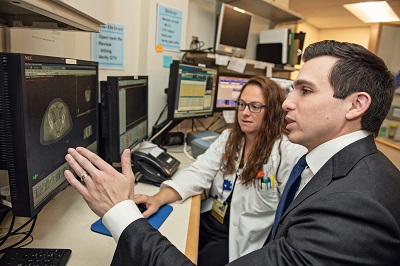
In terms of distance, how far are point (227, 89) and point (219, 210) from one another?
1.16m

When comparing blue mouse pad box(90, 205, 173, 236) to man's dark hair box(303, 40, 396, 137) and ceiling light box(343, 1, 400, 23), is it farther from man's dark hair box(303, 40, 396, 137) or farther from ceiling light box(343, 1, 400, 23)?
ceiling light box(343, 1, 400, 23)

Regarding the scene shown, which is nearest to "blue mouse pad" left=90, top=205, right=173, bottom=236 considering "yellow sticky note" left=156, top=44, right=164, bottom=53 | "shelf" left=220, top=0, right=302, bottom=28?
"yellow sticky note" left=156, top=44, right=164, bottom=53

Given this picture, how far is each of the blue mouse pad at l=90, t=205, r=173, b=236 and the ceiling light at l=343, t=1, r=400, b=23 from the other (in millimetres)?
3577

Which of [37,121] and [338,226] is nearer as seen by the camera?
[338,226]

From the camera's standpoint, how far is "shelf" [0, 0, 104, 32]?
673mm

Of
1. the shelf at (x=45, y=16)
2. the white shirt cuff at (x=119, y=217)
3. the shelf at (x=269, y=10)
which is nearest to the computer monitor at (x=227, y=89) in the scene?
the shelf at (x=269, y=10)

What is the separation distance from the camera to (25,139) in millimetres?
666

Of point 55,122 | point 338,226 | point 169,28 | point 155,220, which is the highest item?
point 169,28

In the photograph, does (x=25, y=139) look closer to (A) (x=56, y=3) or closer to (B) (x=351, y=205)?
(A) (x=56, y=3)

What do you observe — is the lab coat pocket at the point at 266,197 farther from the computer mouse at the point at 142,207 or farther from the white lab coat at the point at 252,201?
the computer mouse at the point at 142,207

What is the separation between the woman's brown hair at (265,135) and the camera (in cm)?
138

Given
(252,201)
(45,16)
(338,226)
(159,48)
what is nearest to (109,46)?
(159,48)

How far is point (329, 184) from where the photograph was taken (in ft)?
2.33

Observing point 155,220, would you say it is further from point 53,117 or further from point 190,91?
point 190,91
